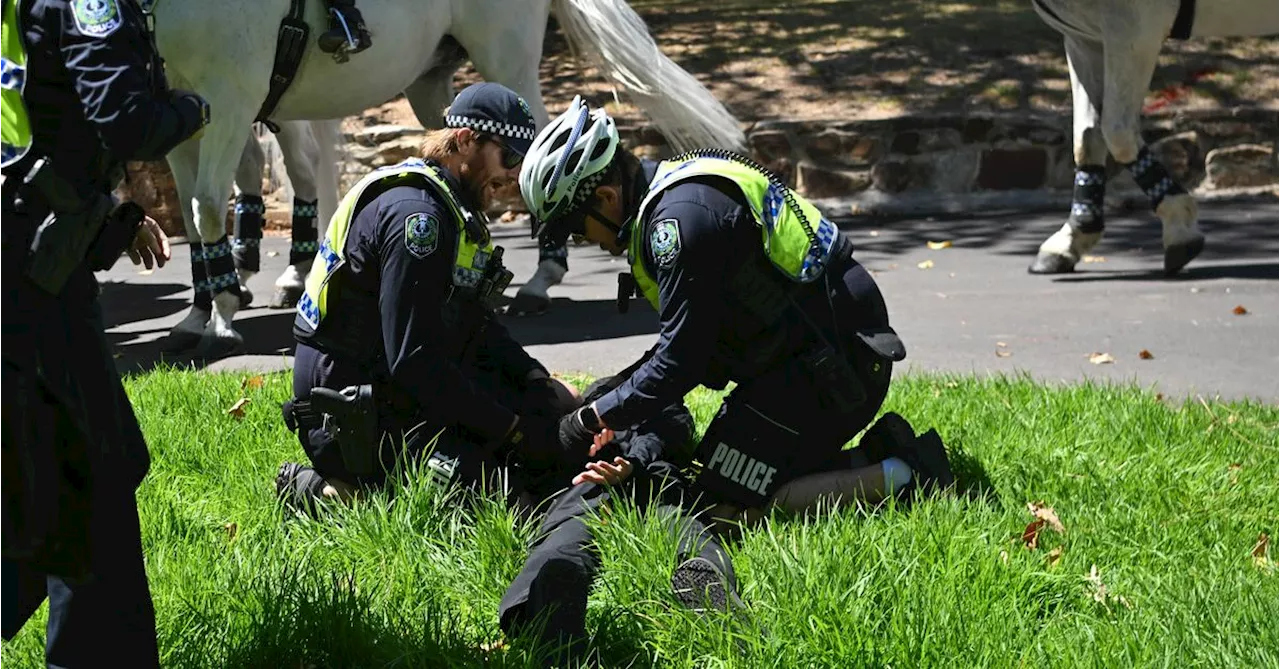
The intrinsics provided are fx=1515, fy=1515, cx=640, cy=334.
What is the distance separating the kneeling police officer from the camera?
4359 millimetres

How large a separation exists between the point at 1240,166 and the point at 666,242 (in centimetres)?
996

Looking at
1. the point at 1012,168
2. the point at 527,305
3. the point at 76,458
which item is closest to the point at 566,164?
the point at 76,458

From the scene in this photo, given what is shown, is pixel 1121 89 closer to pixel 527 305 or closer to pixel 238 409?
pixel 527 305

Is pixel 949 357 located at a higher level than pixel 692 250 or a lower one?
lower

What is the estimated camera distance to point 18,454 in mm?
2783

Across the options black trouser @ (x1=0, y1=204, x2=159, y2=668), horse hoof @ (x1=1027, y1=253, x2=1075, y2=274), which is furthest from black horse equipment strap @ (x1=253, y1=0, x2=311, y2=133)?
horse hoof @ (x1=1027, y1=253, x2=1075, y2=274)

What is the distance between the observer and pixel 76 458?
291 cm

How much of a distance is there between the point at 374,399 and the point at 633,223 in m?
0.99

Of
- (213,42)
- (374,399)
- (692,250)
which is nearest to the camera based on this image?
(692,250)

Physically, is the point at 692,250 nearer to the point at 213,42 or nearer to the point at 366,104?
the point at 213,42

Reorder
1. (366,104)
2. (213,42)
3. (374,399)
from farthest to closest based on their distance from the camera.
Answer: (366,104) → (213,42) → (374,399)

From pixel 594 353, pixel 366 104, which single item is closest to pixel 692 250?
pixel 594 353

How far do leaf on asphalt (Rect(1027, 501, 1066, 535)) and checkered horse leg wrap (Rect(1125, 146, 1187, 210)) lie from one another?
5202mm

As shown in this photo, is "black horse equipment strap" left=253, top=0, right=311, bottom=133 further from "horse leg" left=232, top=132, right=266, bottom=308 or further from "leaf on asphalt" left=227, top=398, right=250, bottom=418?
"leaf on asphalt" left=227, top=398, right=250, bottom=418
